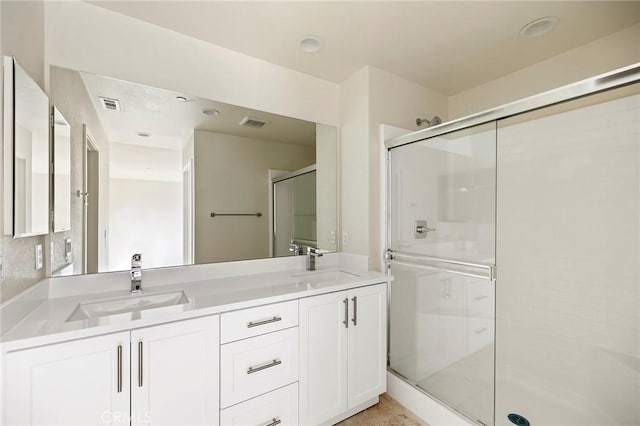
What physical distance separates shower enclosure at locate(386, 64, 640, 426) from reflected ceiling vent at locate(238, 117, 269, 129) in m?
1.01

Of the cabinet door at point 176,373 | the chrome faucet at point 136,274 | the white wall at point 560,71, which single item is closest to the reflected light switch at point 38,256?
the chrome faucet at point 136,274

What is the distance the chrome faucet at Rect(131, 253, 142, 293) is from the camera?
60.4 inches

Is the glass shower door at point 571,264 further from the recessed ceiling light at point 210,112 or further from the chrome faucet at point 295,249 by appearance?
the recessed ceiling light at point 210,112

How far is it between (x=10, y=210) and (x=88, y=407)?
0.76 meters

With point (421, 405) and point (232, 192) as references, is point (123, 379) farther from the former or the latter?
point (421, 405)

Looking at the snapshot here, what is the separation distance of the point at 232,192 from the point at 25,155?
103 cm

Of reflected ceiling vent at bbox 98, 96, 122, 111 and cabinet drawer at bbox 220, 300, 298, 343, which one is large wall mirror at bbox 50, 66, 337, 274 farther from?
cabinet drawer at bbox 220, 300, 298, 343

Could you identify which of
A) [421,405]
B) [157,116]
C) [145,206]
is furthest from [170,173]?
[421,405]

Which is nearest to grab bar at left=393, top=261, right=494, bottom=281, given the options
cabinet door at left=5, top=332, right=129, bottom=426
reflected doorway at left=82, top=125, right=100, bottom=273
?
cabinet door at left=5, top=332, right=129, bottom=426

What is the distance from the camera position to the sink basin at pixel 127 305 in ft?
→ 4.31

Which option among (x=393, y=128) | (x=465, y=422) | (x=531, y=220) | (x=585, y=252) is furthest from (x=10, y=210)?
(x=585, y=252)

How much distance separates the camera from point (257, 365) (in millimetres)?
1397

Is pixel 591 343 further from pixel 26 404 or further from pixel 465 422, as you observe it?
pixel 26 404

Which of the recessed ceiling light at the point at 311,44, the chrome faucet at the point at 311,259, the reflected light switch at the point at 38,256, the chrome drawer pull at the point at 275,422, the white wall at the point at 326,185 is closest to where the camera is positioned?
the reflected light switch at the point at 38,256
